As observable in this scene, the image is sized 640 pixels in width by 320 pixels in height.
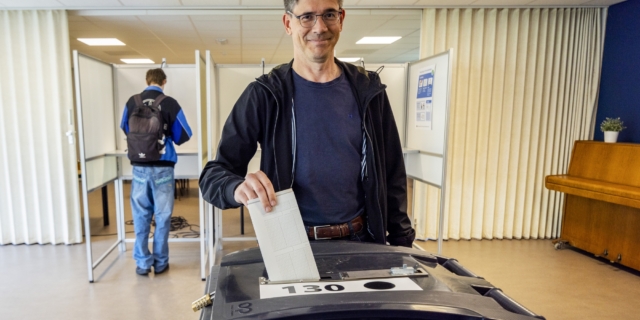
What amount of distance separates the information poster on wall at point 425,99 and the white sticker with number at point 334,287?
2799mm

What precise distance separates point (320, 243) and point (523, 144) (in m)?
3.86

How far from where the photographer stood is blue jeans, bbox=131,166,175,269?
2979 millimetres

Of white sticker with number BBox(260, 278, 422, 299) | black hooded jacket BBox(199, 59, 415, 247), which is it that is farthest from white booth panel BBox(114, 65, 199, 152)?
white sticker with number BBox(260, 278, 422, 299)

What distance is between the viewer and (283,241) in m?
0.70

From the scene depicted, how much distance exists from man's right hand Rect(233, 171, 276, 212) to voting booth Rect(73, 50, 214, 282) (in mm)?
2160

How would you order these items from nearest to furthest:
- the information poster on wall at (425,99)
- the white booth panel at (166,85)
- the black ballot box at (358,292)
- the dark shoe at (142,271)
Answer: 1. the black ballot box at (358,292)
2. the dark shoe at (142,271)
3. the information poster on wall at (425,99)
4. the white booth panel at (166,85)

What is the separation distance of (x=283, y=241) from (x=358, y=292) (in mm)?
176

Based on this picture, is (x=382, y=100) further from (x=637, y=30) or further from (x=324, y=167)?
(x=637, y=30)

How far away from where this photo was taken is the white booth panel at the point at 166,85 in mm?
3566

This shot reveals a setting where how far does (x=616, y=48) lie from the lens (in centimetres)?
375

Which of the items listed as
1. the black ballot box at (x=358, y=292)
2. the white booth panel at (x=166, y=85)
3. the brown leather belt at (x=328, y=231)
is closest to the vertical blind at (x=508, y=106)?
the white booth panel at (x=166, y=85)

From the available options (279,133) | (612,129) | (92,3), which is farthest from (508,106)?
(92,3)

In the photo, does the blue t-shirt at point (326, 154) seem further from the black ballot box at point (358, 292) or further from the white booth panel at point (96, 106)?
the white booth panel at point (96, 106)

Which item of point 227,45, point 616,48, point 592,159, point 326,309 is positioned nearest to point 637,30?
point 616,48
